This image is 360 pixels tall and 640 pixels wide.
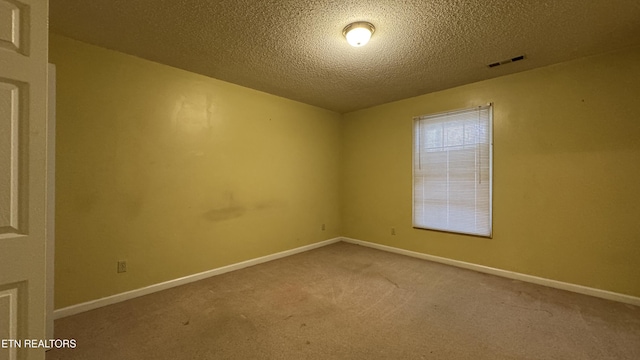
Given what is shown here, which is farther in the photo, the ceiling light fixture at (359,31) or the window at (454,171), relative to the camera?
the window at (454,171)

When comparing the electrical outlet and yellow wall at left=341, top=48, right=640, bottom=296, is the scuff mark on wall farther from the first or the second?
yellow wall at left=341, top=48, right=640, bottom=296

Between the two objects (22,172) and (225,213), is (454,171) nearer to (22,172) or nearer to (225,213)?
(225,213)

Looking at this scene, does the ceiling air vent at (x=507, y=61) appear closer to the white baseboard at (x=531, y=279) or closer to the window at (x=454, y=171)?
the window at (x=454, y=171)

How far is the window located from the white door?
12.9ft

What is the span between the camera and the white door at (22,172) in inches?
40.6

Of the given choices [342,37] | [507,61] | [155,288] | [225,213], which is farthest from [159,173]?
[507,61]

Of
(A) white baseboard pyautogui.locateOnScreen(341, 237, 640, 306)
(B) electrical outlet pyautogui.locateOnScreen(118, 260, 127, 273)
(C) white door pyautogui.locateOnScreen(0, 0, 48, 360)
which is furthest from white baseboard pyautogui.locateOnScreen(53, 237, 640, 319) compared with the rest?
(C) white door pyautogui.locateOnScreen(0, 0, 48, 360)

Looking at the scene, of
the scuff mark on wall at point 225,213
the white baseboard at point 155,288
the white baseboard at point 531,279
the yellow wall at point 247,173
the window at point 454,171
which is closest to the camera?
the white baseboard at point 155,288

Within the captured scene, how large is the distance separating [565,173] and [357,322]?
2743 mm

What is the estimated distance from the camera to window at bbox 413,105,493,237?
132 inches

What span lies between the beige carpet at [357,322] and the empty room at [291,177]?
0.8 inches

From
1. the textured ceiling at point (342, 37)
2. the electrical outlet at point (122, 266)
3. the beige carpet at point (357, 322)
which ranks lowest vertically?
the beige carpet at point (357, 322)

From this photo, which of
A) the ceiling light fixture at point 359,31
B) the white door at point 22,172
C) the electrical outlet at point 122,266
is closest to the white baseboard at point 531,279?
the ceiling light fixture at point 359,31

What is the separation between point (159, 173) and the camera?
286 cm
